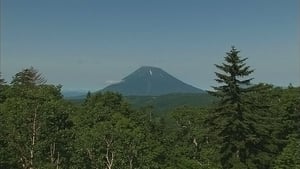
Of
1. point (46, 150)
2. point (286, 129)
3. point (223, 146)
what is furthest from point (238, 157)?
point (46, 150)

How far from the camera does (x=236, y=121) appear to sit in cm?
3684

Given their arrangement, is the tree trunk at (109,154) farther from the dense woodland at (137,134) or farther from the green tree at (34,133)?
the green tree at (34,133)

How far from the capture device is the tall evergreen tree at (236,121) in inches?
1470

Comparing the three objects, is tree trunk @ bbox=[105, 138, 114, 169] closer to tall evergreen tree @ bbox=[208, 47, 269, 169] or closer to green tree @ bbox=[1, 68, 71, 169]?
green tree @ bbox=[1, 68, 71, 169]

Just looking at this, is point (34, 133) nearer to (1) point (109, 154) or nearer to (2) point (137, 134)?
(1) point (109, 154)

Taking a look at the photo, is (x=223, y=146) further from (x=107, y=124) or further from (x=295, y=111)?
(x=295, y=111)

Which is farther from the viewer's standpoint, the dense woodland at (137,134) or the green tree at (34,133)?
the green tree at (34,133)

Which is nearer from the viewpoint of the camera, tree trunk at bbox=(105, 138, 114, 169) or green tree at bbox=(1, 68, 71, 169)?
green tree at bbox=(1, 68, 71, 169)

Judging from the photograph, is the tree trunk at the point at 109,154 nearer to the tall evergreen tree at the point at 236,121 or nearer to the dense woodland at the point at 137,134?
the dense woodland at the point at 137,134

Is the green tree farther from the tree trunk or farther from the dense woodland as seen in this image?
the tree trunk

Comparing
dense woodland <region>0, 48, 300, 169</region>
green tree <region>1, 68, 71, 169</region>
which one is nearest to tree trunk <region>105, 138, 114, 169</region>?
dense woodland <region>0, 48, 300, 169</region>

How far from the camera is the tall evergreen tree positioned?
37.3 m

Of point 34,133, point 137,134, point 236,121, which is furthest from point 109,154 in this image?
point 236,121

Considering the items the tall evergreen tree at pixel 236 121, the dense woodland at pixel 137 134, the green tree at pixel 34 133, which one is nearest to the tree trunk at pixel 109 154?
the dense woodland at pixel 137 134
